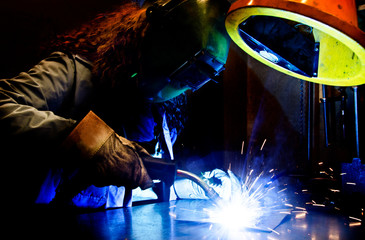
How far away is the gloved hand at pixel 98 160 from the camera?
2.97ft

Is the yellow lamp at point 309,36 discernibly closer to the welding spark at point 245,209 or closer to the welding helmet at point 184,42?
the welding helmet at point 184,42

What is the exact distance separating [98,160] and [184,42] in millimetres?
790

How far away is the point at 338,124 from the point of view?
7.76ft

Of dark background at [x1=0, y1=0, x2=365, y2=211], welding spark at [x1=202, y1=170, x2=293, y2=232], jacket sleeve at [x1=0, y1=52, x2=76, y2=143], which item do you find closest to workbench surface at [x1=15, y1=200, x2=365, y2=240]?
welding spark at [x1=202, y1=170, x2=293, y2=232]

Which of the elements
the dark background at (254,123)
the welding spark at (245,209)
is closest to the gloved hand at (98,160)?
the welding spark at (245,209)

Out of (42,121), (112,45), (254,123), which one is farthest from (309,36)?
(254,123)

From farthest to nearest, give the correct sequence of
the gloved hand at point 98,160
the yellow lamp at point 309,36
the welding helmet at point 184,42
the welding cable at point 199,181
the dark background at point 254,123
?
the dark background at point 254,123, the welding helmet at point 184,42, the welding cable at point 199,181, the gloved hand at point 98,160, the yellow lamp at point 309,36

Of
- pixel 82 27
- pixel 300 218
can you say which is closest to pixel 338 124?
pixel 300 218

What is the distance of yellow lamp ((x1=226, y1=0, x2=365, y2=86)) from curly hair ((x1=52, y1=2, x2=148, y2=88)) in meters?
0.64

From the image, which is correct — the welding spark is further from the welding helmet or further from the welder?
the welding helmet

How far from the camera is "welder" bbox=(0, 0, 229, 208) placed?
93 centimetres

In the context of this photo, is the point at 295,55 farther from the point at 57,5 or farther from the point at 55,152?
the point at 57,5

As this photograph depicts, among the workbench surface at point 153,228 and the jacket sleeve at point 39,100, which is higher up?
the jacket sleeve at point 39,100

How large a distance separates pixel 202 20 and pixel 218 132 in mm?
1651
